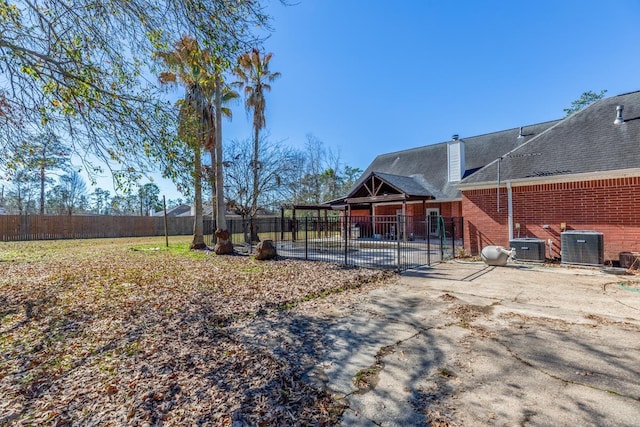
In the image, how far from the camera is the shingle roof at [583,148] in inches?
352

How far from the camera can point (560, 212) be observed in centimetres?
970

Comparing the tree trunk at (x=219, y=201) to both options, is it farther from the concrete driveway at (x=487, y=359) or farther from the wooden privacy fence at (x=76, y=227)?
the wooden privacy fence at (x=76, y=227)

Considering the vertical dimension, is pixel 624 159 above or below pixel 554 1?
below

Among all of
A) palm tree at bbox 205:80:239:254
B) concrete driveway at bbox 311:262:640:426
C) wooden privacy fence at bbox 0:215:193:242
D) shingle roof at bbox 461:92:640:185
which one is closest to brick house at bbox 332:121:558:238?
shingle roof at bbox 461:92:640:185

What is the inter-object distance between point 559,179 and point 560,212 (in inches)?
43.9

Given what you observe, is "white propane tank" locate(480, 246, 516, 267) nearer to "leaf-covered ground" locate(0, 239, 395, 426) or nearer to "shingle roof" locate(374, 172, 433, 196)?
"leaf-covered ground" locate(0, 239, 395, 426)

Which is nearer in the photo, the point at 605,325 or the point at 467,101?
the point at 605,325

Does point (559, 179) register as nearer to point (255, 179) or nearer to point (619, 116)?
point (619, 116)

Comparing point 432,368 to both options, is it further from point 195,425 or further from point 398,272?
point 398,272

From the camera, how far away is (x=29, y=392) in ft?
8.80

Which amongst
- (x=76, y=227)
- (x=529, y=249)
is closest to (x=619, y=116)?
(x=529, y=249)

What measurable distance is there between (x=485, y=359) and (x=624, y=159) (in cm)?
963

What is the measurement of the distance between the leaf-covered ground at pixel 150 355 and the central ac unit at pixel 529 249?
20.0 ft

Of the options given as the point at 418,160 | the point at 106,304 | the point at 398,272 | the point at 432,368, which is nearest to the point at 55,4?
the point at 106,304
